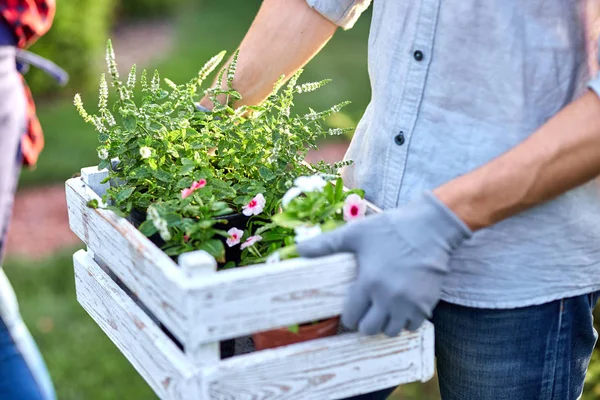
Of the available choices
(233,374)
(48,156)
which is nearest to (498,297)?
(233,374)

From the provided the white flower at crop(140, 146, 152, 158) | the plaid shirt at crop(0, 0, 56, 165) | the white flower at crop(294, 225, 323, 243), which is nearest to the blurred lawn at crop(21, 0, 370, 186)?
the white flower at crop(140, 146, 152, 158)

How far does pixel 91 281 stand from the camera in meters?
1.64

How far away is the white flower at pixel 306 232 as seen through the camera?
138 cm

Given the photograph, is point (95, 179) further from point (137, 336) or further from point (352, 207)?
point (352, 207)

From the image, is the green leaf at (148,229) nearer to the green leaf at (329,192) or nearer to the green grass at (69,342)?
the green leaf at (329,192)

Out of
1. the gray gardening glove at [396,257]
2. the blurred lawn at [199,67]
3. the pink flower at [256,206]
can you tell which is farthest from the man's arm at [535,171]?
the blurred lawn at [199,67]

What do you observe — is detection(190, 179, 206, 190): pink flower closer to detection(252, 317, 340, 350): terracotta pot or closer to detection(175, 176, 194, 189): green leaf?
detection(175, 176, 194, 189): green leaf

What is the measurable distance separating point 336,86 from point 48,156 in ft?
8.94

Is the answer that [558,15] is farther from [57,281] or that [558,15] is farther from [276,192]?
[57,281]

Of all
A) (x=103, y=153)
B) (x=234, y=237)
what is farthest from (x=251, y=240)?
(x=103, y=153)

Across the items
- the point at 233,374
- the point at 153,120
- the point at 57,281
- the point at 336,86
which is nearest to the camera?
the point at 233,374

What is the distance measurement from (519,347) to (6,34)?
1.04 meters

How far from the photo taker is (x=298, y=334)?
54.8 inches

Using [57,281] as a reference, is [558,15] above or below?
above
